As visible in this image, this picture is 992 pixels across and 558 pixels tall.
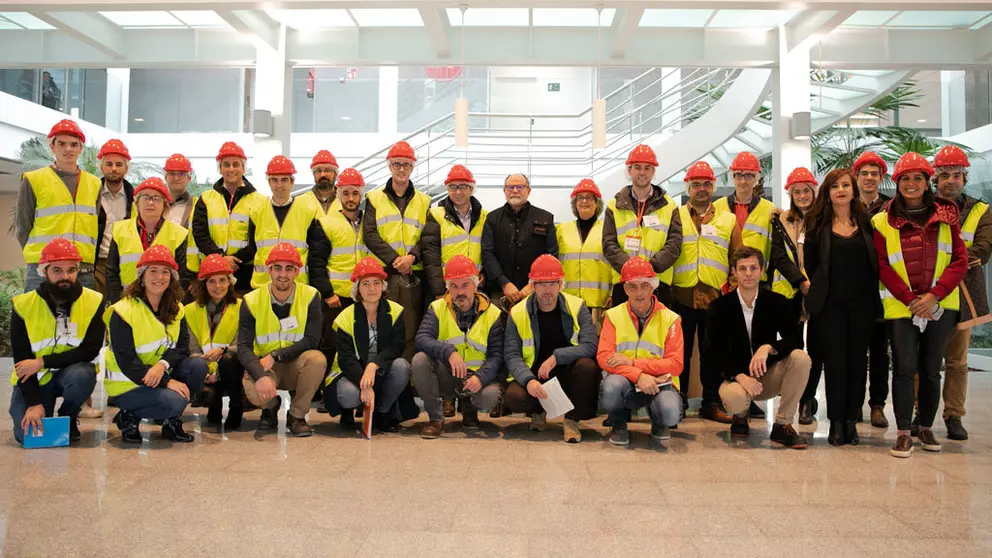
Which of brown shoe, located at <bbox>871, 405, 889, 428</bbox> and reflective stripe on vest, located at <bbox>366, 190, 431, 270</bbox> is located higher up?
reflective stripe on vest, located at <bbox>366, 190, 431, 270</bbox>

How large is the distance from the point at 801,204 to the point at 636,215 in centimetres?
106

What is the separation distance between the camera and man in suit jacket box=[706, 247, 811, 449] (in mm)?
4559

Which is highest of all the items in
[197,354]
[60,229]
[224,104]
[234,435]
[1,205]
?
[224,104]

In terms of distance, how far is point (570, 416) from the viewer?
475 centimetres

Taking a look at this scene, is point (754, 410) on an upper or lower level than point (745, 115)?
lower

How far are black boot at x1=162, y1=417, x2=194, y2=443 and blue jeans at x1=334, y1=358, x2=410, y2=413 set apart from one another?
0.89 metres

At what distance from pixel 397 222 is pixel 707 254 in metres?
2.14

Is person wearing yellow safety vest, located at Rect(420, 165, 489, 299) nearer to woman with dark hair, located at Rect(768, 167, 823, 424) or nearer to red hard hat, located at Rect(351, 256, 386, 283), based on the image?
red hard hat, located at Rect(351, 256, 386, 283)

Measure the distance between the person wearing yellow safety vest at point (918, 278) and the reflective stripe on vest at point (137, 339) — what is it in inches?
162

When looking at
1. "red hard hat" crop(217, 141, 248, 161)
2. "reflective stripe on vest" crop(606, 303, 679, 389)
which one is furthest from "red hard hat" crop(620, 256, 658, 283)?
"red hard hat" crop(217, 141, 248, 161)

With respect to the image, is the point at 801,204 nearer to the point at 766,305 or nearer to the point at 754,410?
the point at 766,305

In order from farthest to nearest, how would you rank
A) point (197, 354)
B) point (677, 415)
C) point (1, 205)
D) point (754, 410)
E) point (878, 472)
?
point (1, 205) → point (754, 410) → point (197, 354) → point (677, 415) → point (878, 472)

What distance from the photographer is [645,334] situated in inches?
183

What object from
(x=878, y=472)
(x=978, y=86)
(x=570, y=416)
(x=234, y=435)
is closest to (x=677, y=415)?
(x=570, y=416)
